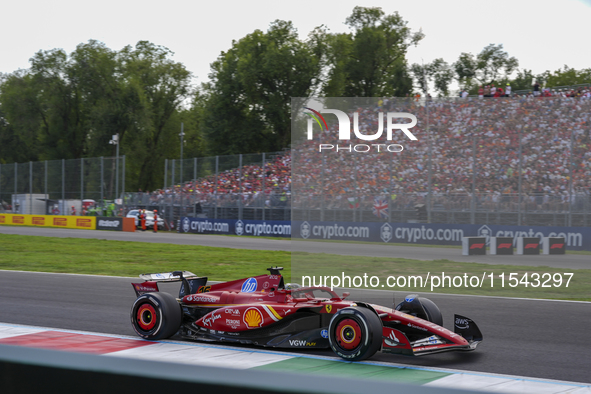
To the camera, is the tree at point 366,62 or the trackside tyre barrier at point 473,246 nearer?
the trackside tyre barrier at point 473,246

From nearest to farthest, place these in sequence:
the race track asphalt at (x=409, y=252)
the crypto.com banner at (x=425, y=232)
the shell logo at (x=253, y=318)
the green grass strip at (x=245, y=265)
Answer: the shell logo at (x=253, y=318) < the green grass strip at (x=245, y=265) < the race track asphalt at (x=409, y=252) < the crypto.com banner at (x=425, y=232)

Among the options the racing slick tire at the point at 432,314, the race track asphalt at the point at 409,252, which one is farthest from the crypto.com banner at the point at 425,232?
the racing slick tire at the point at 432,314

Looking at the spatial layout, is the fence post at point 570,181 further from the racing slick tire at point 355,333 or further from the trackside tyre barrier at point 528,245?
the racing slick tire at point 355,333

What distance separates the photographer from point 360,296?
35.3 feet

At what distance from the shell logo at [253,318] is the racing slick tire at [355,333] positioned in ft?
2.61

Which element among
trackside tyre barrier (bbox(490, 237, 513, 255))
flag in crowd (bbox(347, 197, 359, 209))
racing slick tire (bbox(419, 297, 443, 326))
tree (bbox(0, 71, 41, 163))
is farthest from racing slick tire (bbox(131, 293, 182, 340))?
tree (bbox(0, 71, 41, 163))

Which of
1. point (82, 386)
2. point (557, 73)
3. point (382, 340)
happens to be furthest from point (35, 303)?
point (557, 73)

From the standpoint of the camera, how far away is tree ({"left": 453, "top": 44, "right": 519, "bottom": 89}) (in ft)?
141

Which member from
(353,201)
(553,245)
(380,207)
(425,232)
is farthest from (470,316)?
(353,201)

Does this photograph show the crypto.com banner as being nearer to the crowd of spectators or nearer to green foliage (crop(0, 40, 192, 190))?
the crowd of spectators

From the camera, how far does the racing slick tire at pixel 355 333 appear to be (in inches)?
217

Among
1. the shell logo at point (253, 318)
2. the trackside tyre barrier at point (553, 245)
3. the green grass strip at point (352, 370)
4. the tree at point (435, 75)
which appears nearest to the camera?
the green grass strip at point (352, 370)

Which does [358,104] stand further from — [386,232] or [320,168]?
[386,232]

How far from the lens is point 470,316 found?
8500mm
